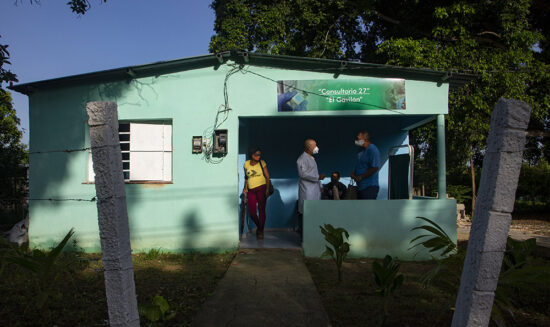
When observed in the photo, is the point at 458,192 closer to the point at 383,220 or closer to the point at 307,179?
the point at 383,220

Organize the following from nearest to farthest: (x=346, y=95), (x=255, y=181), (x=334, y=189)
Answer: (x=346, y=95), (x=255, y=181), (x=334, y=189)

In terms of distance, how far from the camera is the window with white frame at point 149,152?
259 inches

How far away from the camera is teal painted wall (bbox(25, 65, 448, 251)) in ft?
21.1

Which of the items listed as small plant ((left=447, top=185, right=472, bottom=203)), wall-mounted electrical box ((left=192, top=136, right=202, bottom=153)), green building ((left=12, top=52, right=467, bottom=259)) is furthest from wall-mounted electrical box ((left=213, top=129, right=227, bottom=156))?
small plant ((left=447, top=185, right=472, bottom=203))

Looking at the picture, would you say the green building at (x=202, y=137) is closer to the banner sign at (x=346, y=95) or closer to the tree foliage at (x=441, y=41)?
the banner sign at (x=346, y=95)

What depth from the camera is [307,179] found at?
6535mm

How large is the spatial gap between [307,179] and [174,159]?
2.32 m

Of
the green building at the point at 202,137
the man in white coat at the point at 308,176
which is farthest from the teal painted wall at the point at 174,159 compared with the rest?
the man in white coat at the point at 308,176

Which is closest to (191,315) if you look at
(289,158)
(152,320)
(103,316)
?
(152,320)

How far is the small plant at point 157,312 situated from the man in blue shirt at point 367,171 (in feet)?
12.9

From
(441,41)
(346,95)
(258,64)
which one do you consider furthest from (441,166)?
(441,41)

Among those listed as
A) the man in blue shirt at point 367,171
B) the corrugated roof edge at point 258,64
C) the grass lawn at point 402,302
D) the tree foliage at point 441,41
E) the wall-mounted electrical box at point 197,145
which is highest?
the tree foliage at point 441,41

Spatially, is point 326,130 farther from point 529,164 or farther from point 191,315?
point 529,164

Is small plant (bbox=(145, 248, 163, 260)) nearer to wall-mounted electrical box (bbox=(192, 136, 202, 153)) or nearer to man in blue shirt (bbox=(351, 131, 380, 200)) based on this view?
wall-mounted electrical box (bbox=(192, 136, 202, 153))
